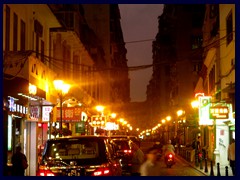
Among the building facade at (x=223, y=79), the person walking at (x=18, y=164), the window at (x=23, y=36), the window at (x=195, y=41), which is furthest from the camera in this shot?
the window at (x=195, y=41)

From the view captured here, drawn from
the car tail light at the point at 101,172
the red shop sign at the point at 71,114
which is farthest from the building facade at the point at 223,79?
the car tail light at the point at 101,172

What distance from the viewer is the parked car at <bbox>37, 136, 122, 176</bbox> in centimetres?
1265

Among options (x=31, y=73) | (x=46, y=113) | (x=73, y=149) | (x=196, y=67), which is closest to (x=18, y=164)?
(x=73, y=149)

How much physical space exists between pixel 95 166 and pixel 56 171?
3.28 ft

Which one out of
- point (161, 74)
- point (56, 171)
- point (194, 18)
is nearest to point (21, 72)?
point (56, 171)

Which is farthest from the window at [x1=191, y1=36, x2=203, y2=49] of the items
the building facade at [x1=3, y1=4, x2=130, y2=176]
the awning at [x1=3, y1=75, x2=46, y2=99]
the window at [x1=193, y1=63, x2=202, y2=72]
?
the awning at [x1=3, y1=75, x2=46, y2=99]

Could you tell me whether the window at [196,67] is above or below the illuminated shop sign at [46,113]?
above

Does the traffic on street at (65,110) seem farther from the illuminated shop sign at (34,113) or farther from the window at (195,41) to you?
the window at (195,41)

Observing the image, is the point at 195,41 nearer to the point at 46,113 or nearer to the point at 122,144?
the point at 122,144

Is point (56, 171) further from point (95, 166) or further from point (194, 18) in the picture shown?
point (194, 18)

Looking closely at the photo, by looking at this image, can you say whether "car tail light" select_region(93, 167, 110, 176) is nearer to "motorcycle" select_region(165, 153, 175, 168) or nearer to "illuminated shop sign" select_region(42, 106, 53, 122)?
"illuminated shop sign" select_region(42, 106, 53, 122)

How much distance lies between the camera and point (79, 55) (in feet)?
135

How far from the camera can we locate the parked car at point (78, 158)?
498 inches

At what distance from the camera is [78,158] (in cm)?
1311
